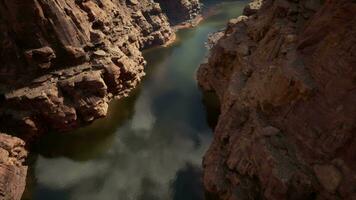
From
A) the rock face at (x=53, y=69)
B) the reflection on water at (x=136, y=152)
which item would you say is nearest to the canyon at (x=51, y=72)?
the rock face at (x=53, y=69)

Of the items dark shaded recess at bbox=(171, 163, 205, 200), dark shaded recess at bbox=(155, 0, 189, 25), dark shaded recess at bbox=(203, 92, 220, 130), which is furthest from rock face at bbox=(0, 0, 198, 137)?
dark shaded recess at bbox=(155, 0, 189, 25)

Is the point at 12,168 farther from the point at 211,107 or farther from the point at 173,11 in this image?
the point at 173,11

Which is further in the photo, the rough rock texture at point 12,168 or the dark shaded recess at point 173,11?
the dark shaded recess at point 173,11

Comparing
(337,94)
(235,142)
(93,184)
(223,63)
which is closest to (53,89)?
(93,184)

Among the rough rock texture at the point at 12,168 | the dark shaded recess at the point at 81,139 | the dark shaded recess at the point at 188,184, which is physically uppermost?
the rough rock texture at the point at 12,168

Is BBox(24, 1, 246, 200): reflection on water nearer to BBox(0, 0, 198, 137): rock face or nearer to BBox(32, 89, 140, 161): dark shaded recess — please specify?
BBox(32, 89, 140, 161): dark shaded recess

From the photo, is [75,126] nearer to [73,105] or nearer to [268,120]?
[73,105]

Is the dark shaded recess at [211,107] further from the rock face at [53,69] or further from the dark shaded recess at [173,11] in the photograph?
the dark shaded recess at [173,11]
